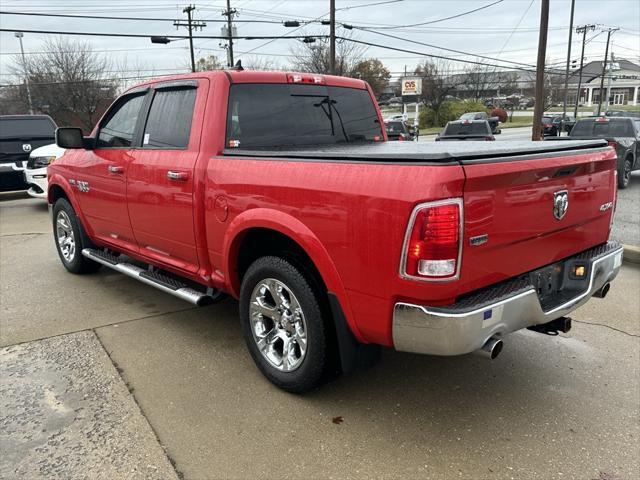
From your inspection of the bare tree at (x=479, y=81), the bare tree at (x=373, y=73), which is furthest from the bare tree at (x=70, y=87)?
the bare tree at (x=479, y=81)

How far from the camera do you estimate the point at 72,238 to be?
5.63 meters

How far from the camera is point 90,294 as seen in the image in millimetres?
5164

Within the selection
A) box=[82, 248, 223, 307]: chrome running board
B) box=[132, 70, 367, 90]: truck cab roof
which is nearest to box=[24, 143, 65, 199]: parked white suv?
box=[82, 248, 223, 307]: chrome running board

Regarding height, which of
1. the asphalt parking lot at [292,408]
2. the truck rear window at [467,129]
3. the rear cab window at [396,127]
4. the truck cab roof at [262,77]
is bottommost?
the asphalt parking lot at [292,408]

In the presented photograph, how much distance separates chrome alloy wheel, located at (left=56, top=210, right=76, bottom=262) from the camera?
5655 mm

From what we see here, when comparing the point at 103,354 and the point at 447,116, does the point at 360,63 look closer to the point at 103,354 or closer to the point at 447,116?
the point at 447,116

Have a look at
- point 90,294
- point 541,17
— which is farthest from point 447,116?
point 90,294

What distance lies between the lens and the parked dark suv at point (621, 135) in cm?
→ 1192

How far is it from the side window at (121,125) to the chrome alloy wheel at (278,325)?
1971mm

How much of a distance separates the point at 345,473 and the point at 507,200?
151 cm

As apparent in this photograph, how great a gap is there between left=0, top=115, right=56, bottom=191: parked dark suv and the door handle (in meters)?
8.42

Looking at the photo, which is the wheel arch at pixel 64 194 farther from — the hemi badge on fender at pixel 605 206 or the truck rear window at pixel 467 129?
the truck rear window at pixel 467 129

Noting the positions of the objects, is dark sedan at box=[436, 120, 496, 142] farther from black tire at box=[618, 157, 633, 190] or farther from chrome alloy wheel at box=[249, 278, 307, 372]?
chrome alloy wheel at box=[249, 278, 307, 372]

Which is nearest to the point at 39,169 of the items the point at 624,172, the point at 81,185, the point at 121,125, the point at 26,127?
the point at 26,127
